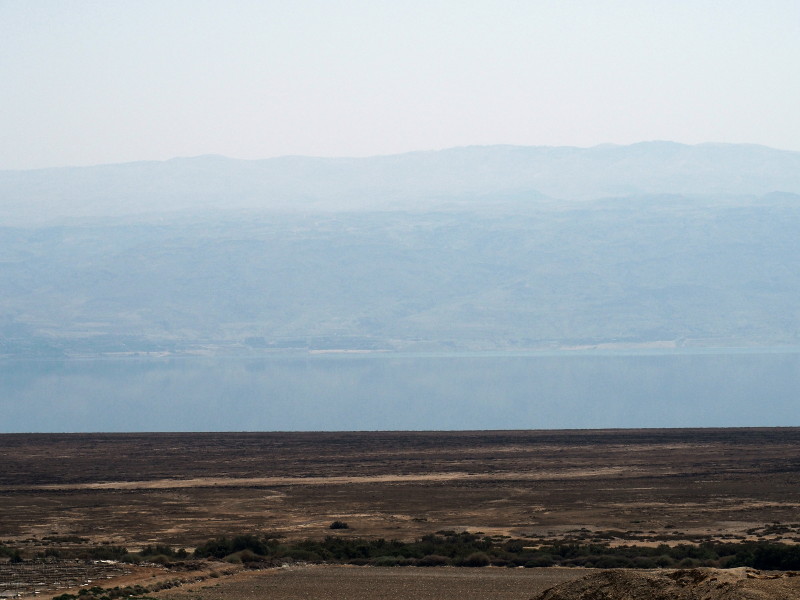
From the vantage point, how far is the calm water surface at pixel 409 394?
79625 millimetres

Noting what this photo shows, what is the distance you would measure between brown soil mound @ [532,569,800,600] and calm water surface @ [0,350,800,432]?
63.8m

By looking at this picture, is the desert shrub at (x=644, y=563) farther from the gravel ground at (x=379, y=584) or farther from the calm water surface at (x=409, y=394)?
the calm water surface at (x=409, y=394)

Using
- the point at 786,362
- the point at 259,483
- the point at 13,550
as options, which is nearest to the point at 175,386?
the point at 786,362

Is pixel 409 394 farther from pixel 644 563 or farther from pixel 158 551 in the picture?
pixel 644 563

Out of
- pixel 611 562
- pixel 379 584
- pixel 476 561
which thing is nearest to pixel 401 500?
pixel 476 561

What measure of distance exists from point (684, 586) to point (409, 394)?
324 ft

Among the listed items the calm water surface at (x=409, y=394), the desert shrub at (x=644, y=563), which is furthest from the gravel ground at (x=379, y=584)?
the calm water surface at (x=409, y=394)

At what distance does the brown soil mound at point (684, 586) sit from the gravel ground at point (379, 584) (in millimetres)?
7844

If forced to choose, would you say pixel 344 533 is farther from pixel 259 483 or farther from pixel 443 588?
pixel 259 483

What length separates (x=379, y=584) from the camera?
706 inches

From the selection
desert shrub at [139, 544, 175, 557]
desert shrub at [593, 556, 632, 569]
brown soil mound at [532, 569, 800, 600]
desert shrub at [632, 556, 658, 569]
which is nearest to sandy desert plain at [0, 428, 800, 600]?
brown soil mound at [532, 569, 800, 600]

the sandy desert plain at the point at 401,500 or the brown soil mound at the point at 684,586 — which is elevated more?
the brown soil mound at the point at 684,586

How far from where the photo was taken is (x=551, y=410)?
8719cm

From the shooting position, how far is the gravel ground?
16.8 metres
